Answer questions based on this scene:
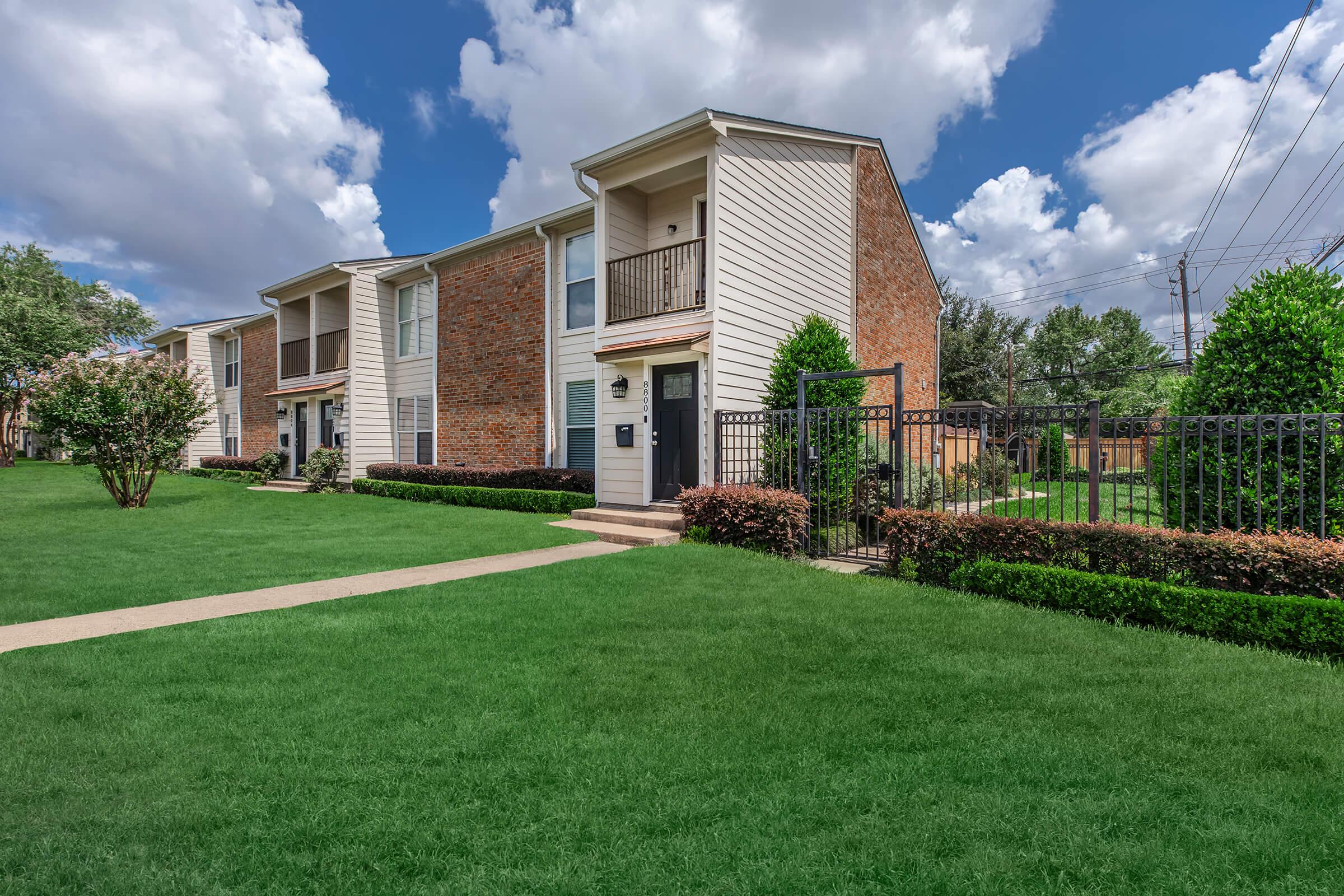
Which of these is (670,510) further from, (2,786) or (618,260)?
(2,786)

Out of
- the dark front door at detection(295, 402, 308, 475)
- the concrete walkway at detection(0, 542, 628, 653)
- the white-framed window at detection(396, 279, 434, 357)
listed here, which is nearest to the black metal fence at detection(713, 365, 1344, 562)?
the concrete walkway at detection(0, 542, 628, 653)

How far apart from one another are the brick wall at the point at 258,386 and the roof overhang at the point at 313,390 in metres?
2.10

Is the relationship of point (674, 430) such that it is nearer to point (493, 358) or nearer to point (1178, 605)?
point (493, 358)

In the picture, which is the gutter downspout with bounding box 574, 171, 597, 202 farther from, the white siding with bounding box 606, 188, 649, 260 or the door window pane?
the door window pane

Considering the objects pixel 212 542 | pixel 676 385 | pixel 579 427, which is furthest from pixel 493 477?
pixel 212 542

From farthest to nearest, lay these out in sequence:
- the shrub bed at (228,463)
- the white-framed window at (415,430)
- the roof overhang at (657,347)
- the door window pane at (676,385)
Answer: the shrub bed at (228,463) < the white-framed window at (415,430) < the door window pane at (676,385) < the roof overhang at (657,347)

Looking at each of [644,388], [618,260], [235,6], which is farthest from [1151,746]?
[235,6]

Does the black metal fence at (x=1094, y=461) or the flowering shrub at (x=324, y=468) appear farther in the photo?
the flowering shrub at (x=324, y=468)

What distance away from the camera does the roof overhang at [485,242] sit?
12.3 metres

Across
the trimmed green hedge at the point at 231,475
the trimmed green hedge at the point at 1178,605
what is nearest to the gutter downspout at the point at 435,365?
the trimmed green hedge at the point at 231,475

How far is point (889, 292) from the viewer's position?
14797 mm

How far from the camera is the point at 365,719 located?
10.1 feet

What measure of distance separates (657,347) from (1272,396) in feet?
22.8

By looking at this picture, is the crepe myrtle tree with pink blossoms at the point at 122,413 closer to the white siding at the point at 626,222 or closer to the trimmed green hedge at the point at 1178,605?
the white siding at the point at 626,222
